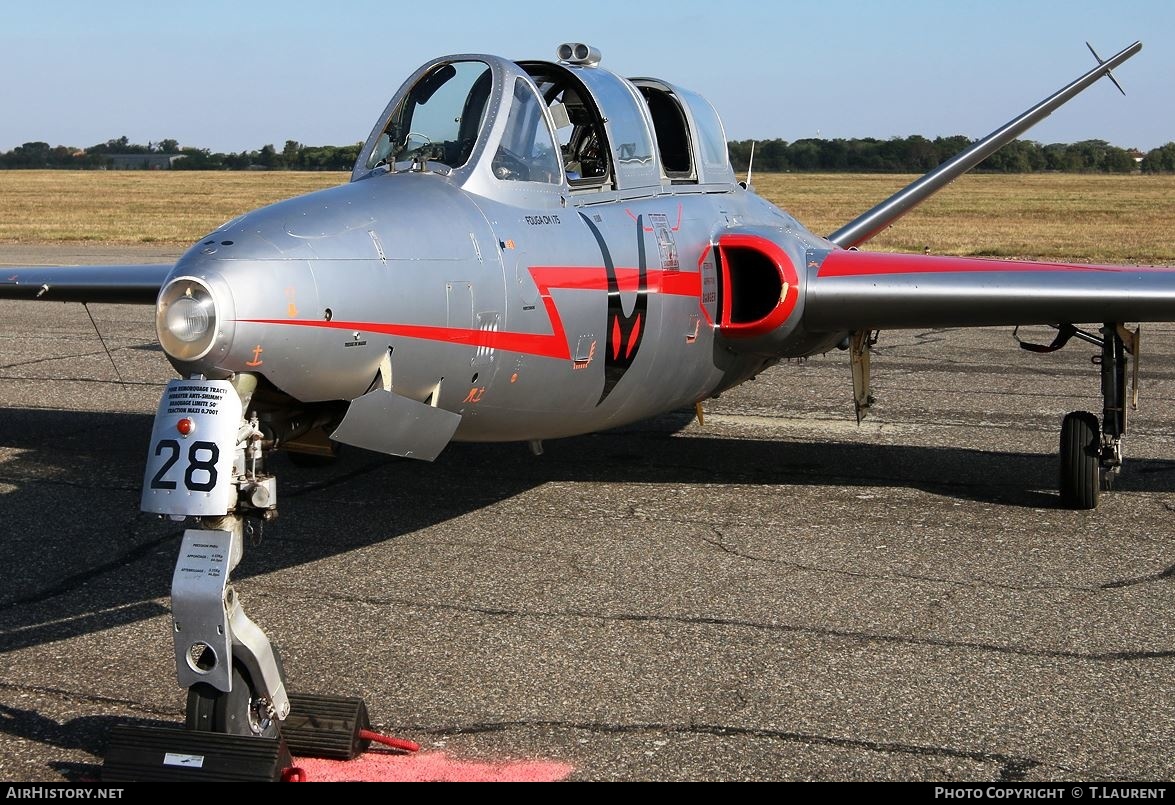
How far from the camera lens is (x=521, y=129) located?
7.17 metres

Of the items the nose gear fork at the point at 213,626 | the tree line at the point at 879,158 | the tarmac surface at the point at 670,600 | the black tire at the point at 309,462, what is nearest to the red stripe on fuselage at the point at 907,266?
the tarmac surface at the point at 670,600

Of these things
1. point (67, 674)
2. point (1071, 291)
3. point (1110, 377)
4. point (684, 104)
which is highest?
point (684, 104)

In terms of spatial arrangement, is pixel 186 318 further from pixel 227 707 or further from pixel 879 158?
pixel 879 158

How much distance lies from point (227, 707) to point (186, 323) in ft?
4.54

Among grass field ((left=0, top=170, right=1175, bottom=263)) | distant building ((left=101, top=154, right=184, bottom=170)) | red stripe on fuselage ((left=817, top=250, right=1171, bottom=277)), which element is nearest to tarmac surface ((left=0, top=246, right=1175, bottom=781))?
red stripe on fuselage ((left=817, top=250, right=1171, bottom=277))

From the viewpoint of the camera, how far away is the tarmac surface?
5320 millimetres

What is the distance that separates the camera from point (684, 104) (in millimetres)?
9461

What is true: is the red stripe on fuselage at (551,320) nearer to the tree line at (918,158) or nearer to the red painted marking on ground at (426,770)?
the red painted marking on ground at (426,770)

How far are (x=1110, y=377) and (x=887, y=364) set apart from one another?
6.63 m

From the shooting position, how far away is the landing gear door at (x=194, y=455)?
15.3 ft

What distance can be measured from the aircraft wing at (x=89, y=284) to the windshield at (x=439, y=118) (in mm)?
4208

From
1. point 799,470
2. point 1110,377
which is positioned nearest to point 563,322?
point 799,470

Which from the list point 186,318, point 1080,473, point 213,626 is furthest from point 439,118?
point 1080,473
